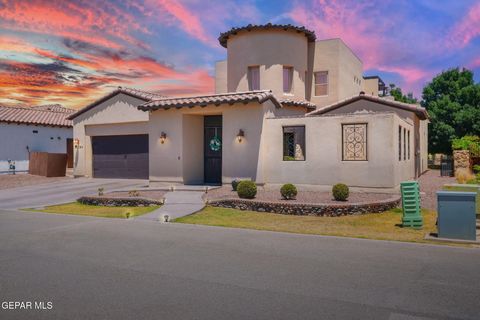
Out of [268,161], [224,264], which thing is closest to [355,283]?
[224,264]

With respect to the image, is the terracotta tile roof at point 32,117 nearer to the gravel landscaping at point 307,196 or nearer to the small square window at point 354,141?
the gravel landscaping at point 307,196

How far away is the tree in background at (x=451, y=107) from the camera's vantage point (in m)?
36.5

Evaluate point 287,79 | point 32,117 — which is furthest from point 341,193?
point 32,117

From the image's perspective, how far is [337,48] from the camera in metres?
26.7

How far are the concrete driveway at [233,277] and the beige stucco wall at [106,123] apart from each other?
14.6 metres

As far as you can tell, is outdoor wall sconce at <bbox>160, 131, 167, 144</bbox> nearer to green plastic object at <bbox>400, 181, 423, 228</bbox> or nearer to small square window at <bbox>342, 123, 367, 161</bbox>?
small square window at <bbox>342, 123, 367, 161</bbox>

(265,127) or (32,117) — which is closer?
(265,127)

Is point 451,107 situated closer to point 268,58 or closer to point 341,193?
point 268,58

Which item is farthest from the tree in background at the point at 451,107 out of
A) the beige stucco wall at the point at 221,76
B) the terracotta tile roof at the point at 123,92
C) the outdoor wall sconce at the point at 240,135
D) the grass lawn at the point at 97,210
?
the grass lawn at the point at 97,210

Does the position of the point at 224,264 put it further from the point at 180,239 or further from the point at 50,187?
the point at 50,187

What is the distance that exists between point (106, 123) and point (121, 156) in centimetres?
232

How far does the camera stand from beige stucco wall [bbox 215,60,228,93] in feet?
99.6

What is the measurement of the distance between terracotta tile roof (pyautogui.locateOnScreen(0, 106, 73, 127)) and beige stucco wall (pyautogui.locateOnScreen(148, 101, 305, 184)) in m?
12.7

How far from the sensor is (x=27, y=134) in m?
30.7
